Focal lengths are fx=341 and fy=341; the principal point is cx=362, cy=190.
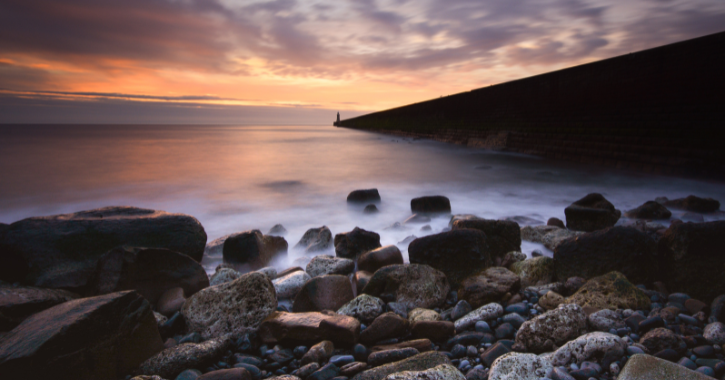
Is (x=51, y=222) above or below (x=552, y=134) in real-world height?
below

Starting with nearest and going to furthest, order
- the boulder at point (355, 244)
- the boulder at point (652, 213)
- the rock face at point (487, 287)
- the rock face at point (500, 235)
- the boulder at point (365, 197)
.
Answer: the rock face at point (487, 287)
the rock face at point (500, 235)
the boulder at point (355, 244)
the boulder at point (652, 213)
the boulder at point (365, 197)

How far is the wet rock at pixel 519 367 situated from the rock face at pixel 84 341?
1.64 m

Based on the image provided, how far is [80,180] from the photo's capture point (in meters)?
8.75

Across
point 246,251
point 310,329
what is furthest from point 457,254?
point 246,251

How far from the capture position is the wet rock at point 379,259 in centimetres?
279

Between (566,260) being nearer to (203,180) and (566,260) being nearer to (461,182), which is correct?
(461,182)

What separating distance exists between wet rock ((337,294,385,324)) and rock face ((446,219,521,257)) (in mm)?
1242

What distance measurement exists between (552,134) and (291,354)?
12104 millimetres

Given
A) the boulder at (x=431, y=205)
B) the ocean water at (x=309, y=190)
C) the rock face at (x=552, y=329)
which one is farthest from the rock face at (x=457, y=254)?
the boulder at (x=431, y=205)

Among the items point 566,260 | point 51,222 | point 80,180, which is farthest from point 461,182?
point 80,180

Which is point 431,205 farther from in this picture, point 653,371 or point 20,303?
point 20,303

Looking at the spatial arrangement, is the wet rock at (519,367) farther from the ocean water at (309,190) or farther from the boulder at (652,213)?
the boulder at (652,213)

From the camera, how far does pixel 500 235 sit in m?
3.05

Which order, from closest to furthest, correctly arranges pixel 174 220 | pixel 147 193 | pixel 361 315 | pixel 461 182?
pixel 361 315, pixel 174 220, pixel 147 193, pixel 461 182
